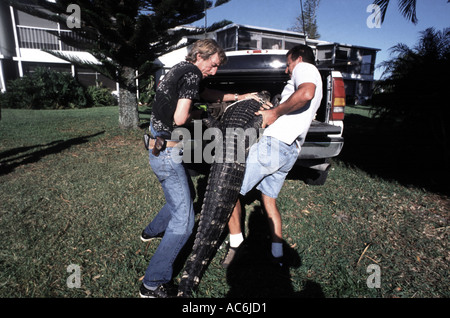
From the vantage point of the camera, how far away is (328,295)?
2.27 metres

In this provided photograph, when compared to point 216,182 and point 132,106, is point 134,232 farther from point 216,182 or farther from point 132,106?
point 132,106

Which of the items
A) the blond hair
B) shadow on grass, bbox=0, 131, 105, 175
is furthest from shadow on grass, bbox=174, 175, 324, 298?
shadow on grass, bbox=0, 131, 105, 175

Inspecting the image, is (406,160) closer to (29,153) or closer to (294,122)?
(294,122)

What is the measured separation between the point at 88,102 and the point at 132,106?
9912mm

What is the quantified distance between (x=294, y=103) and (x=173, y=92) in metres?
1.05

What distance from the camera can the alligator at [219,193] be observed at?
2209 millimetres

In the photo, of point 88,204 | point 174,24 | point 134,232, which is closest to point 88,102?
point 174,24

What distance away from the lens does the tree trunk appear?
26.0 feet

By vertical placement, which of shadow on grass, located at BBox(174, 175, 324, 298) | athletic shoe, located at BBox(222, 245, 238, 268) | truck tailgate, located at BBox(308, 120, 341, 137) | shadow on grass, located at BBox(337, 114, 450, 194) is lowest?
shadow on grass, located at BBox(174, 175, 324, 298)

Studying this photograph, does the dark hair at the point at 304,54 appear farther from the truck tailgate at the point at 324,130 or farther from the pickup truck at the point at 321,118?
the truck tailgate at the point at 324,130

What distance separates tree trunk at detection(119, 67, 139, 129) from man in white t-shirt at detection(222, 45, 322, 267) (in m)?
6.39

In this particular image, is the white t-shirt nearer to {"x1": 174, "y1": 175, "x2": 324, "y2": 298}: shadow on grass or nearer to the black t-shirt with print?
the black t-shirt with print

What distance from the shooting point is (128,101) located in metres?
8.15

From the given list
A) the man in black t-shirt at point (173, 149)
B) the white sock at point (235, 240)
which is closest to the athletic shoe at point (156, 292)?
the man in black t-shirt at point (173, 149)
